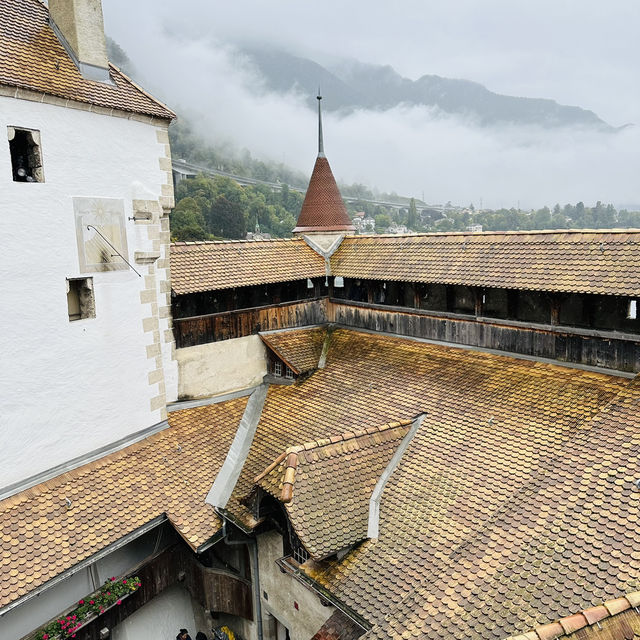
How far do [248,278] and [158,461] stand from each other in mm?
5535

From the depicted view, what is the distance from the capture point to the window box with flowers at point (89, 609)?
32.0 ft

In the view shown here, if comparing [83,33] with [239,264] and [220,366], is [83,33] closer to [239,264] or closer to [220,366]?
[239,264]

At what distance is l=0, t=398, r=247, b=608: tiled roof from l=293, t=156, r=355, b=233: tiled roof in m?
7.81

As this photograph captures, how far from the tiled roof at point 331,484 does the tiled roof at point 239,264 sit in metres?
5.66

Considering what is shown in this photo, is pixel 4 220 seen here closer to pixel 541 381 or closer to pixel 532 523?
pixel 532 523

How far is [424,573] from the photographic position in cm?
864

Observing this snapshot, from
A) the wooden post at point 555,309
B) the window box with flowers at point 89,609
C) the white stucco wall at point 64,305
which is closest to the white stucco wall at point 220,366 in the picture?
the white stucco wall at point 64,305

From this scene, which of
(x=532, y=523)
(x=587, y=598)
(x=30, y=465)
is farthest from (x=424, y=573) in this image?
(x=30, y=465)

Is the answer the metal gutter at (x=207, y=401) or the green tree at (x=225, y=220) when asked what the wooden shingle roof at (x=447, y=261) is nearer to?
the metal gutter at (x=207, y=401)

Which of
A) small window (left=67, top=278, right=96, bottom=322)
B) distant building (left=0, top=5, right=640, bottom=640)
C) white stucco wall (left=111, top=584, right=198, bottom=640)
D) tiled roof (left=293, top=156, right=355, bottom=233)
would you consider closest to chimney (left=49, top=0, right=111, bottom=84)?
distant building (left=0, top=5, right=640, bottom=640)

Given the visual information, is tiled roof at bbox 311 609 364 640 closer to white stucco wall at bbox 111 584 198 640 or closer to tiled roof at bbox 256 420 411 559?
tiled roof at bbox 256 420 411 559

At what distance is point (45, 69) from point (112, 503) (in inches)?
351

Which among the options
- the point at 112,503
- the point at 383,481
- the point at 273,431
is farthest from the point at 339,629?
the point at 273,431

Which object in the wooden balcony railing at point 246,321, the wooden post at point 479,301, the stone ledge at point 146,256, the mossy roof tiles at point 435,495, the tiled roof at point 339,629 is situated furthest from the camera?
the wooden balcony railing at point 246,321
